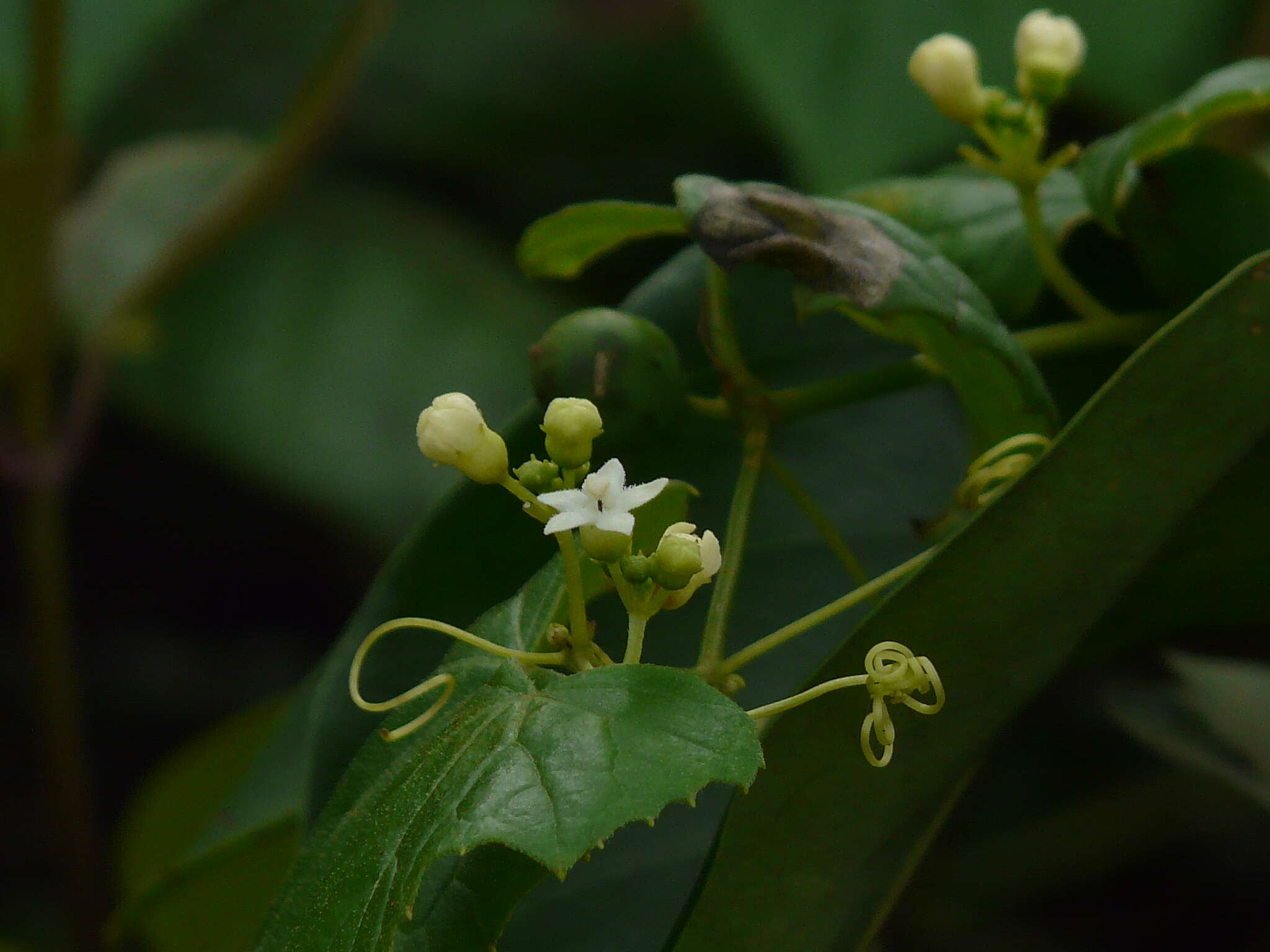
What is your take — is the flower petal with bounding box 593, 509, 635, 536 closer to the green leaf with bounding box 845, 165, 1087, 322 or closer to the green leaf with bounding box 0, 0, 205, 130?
the green leaf with bounding box 845, 165, 1087, 322

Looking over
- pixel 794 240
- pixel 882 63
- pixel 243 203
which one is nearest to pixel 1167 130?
pixel 794 240

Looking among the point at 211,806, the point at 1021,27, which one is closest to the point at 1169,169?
the point at 1021,27

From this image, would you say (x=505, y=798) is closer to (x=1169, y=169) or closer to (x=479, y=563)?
(x=479, y=563)

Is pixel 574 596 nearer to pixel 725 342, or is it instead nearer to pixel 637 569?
pixel 637 569

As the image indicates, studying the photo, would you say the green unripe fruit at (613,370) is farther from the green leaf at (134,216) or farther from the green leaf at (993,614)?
the green leaf at (134,216)

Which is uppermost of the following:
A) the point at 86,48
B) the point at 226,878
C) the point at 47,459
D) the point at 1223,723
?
the point at 86,48

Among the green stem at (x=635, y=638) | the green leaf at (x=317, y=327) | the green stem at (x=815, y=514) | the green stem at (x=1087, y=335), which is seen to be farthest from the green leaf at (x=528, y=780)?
the green leaf at (x=317, y=327)
